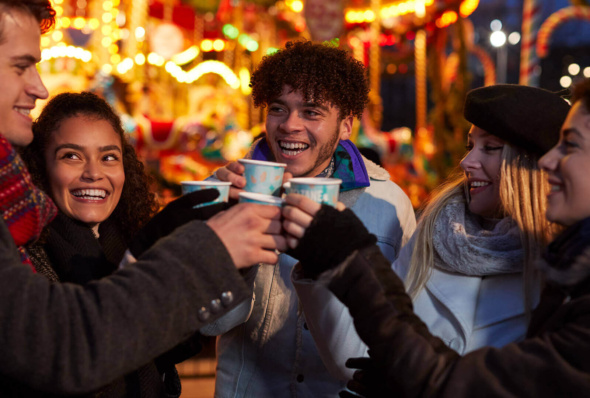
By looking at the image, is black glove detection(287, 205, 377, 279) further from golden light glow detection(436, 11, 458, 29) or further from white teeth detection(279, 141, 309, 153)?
golden light glow detection(436, 11, 458, 29)

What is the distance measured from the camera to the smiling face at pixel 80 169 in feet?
6.36

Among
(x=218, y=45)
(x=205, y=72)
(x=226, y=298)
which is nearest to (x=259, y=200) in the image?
(x=226, y=298)

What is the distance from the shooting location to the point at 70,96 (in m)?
2.05

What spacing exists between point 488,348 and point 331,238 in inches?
19.1

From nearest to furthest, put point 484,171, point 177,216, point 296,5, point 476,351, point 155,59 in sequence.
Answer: point 476,351 < point 177,216 < point 484,171 < point 296,5 < point 155,59


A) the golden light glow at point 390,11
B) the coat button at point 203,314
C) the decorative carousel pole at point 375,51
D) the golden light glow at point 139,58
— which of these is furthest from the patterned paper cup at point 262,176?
the golden light glow at point 390,11

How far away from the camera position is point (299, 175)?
2479 millimetres

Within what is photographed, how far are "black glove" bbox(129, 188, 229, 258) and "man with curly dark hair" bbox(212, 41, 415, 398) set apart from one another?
27 centimetres

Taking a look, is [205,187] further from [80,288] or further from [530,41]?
[530,41]

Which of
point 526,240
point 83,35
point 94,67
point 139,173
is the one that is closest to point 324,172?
point 139,173

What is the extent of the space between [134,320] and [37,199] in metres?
0.48

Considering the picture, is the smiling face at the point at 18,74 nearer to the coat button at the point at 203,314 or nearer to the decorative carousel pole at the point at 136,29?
the coat button at the point at 203,314

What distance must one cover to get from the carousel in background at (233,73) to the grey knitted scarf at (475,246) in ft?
22.5

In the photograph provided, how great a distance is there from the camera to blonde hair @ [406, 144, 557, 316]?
1639mm
